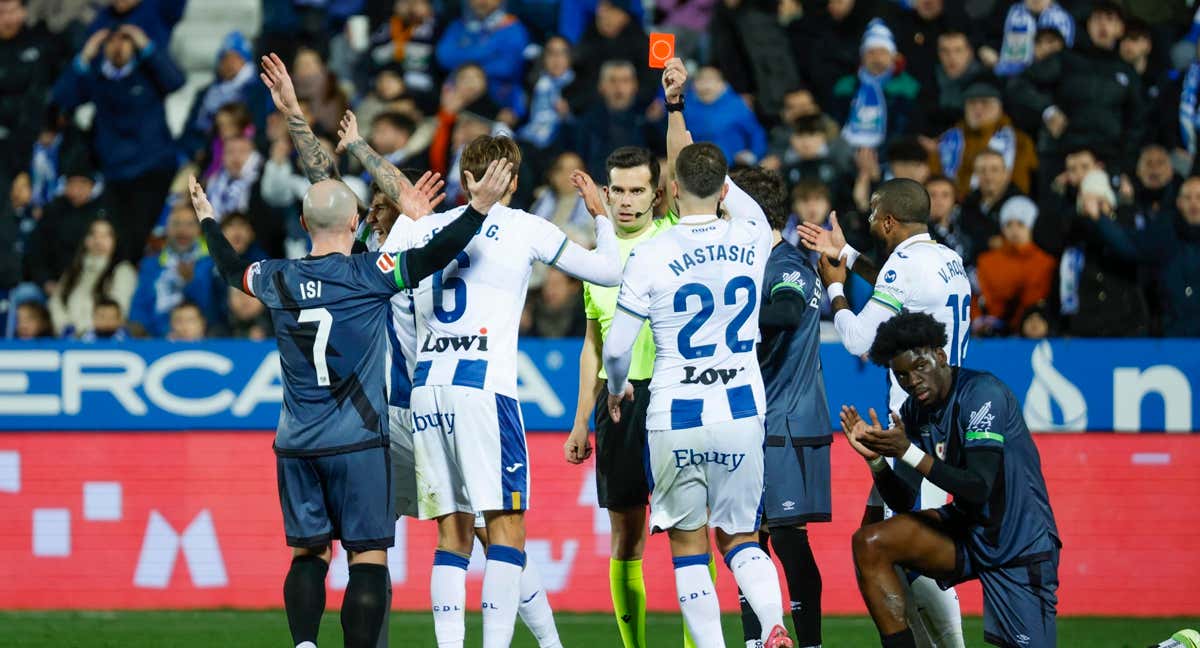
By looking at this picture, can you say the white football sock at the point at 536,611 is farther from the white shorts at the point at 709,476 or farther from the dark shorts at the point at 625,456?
the white shorts at the point at 709,476

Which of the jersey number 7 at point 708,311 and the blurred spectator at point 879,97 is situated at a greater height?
the blurred spectator at point 879,97

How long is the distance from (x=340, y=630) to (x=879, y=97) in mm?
7183

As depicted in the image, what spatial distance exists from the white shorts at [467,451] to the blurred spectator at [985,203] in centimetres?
652

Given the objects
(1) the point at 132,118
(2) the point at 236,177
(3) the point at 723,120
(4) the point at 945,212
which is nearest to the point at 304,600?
(4) the point at 945,212

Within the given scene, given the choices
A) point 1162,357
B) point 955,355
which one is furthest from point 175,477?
point 1162,357

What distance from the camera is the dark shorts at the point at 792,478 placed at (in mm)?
8977

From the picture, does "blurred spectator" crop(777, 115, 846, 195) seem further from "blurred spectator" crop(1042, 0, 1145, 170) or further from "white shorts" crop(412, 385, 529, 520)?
"white shorts" crop(412, 385, 529, 520)

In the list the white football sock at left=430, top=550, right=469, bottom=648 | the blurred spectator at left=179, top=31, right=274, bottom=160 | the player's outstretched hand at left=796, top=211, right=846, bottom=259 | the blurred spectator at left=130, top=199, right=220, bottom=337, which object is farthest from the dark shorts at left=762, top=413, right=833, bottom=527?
the blurred spectator at left=179, top=31, right=274, bottom=160

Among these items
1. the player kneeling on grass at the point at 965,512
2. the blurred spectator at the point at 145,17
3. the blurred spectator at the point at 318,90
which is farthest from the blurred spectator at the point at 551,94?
the player kneeling on grass at the point at 965,512

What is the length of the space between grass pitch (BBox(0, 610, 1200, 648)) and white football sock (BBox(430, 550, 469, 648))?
6.96 ft

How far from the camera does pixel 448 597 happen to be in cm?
843

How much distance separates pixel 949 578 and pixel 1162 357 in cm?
435

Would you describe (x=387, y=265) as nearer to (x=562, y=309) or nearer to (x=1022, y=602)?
(x=1022, y=602)

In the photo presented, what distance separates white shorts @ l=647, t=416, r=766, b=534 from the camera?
8.05 meters
